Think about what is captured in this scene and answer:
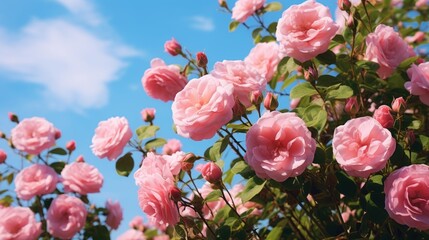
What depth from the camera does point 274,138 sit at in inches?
48.9

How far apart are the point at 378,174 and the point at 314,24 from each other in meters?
0.44

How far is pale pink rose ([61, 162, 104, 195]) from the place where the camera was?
7.41 feet

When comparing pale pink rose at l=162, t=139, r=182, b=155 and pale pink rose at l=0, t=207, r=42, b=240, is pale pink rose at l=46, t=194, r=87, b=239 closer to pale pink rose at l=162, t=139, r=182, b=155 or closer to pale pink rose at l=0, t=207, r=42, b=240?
pale pink rose at l=0, t=207, r=42, b=240

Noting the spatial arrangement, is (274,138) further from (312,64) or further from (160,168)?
(312,64)

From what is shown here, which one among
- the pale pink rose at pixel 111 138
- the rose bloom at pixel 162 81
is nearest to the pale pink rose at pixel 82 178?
the pale pink rose at pixel 111 138

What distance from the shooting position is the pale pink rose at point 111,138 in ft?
5.62

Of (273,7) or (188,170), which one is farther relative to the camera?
(273,7)

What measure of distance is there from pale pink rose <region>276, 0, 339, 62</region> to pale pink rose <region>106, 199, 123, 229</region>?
140cm

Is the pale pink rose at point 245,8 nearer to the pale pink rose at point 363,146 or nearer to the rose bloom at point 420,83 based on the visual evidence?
the rose bloom at point 420,83

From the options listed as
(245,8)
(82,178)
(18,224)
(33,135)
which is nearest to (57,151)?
(33,135)

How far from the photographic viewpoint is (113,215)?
2.53 metres

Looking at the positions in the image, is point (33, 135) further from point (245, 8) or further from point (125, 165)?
point (245, 8)

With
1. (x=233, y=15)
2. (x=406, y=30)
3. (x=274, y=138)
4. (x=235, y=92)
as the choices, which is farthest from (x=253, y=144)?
(x=406, y=30)

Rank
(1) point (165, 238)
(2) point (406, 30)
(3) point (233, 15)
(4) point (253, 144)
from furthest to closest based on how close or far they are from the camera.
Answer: (1) point (165, 238) → (2) point (406, 30) → (3) point (233, 15) → (4) point (253, 144)
